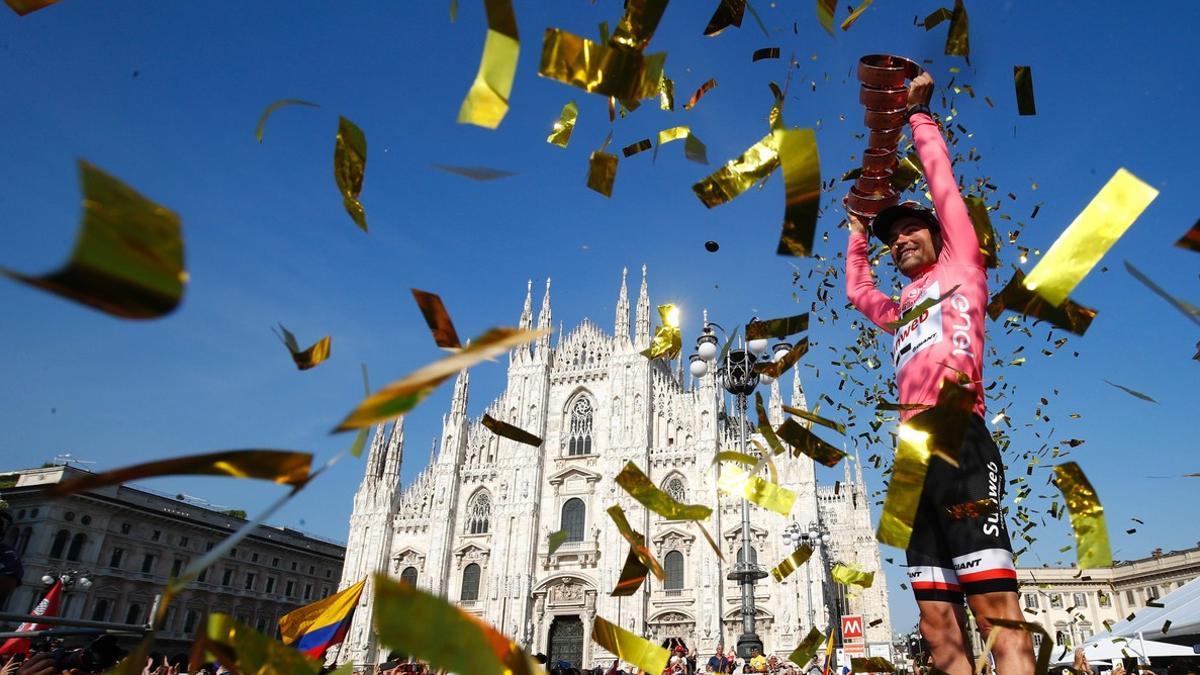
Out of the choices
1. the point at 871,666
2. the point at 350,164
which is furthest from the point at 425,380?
the point at 871,666

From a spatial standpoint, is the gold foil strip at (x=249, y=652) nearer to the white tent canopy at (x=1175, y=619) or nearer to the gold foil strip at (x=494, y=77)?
the gold foil strip at (x=494, y=77)

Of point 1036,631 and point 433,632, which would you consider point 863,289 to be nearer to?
point 1036,631

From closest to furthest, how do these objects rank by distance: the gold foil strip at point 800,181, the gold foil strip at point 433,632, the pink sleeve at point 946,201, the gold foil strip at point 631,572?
the gold foil strip at point 433,632 → the gold foil strip at point 800,181 → the pink sleeve at point 946,201 → the gold foil strip at point 631,572

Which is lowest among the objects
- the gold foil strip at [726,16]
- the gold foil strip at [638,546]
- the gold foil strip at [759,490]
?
the gold foil strip at [638,546]

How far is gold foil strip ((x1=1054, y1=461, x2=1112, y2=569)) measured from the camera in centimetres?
246

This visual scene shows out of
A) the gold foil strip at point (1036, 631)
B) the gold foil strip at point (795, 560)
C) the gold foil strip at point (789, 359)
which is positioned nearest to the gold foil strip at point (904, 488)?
the gold foil strip at point (1036, 631)

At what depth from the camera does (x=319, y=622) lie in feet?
15.3

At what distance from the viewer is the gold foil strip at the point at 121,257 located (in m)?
1.33

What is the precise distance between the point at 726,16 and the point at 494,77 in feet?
4.65

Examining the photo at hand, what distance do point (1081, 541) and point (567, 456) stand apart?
103 feet

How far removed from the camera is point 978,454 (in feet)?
8.63

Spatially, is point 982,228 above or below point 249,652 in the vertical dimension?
above

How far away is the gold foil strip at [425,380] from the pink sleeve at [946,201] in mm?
2240

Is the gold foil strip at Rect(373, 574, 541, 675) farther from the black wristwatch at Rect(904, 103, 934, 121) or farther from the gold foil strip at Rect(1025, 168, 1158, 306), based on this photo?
the black wristwatch at Rect(904, 103, 934, 121)
